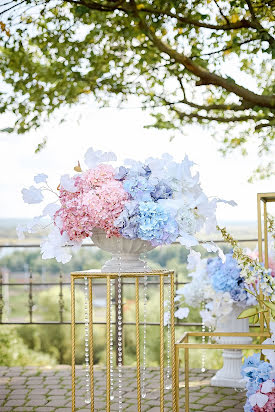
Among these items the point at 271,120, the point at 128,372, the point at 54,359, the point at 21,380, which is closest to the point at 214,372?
the point at 128,372

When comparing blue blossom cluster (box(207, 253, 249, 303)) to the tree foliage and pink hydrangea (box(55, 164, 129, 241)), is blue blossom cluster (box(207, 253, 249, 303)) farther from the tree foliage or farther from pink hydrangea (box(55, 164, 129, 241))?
pink hydrangea (box(55, 164, 129, 241))

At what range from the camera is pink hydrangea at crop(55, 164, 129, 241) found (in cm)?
244

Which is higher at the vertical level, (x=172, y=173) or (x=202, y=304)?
(x=172, y=173)

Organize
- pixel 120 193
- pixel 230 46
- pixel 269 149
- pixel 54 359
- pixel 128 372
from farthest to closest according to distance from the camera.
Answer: pixel 54 359
pixel 269 149
pixel 230 46
pixel 128 372
pixel 120 193

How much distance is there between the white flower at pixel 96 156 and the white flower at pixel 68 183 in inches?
4.7

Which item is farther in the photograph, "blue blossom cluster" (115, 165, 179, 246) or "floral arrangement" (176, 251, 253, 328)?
"floral arrangement" (176, 251, 253, 328)

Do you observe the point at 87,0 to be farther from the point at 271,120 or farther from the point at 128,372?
the point at 128,372

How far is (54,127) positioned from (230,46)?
209 centimetres

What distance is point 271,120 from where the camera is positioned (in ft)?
17.9

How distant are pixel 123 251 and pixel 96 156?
0.41m

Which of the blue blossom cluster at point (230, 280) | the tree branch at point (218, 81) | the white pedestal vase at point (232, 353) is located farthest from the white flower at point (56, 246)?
the tree branch at point (218, 81)

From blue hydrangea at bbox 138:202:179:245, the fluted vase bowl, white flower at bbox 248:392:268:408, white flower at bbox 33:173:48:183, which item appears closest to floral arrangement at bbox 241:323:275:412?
white flower at bbox 248:392:268:408

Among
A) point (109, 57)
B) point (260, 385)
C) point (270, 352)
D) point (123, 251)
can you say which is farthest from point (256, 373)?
point (109, 57)

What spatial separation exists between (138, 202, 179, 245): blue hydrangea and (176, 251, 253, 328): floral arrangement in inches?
76.7
